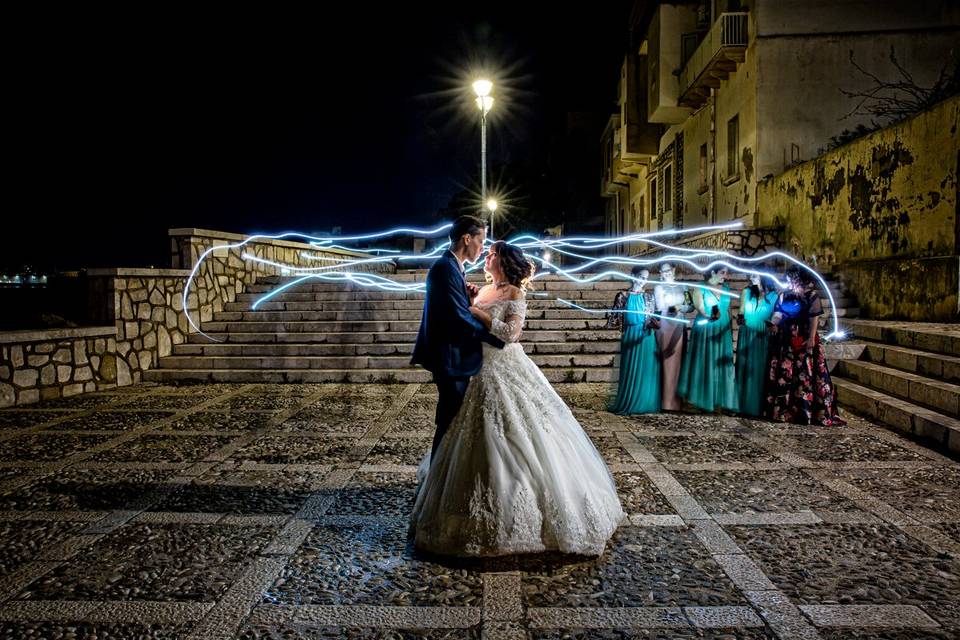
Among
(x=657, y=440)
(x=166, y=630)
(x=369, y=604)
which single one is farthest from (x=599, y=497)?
(x=657, y=440)

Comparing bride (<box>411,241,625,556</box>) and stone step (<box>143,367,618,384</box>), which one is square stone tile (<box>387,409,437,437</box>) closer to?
stone step (<box>143,367,618,384</box>)

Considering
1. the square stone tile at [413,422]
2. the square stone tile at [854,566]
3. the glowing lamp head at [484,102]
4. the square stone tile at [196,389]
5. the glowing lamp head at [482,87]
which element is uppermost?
the glowing lamp head at [482,87]

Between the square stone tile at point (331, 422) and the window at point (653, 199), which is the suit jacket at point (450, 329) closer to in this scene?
the square stone tile at point (331, 422)

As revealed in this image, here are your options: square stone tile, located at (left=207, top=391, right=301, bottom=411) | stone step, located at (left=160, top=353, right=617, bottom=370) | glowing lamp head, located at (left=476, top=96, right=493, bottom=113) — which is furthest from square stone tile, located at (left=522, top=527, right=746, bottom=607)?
glowing lamp head, located at (left=476, top=96, right=493, bottom=113)

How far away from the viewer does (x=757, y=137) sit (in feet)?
43.1

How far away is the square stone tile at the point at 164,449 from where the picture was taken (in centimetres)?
508

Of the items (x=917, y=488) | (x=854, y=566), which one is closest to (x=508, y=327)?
(x=854, y=566)

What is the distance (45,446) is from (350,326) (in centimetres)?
551

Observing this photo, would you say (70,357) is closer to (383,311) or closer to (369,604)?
(383,311)

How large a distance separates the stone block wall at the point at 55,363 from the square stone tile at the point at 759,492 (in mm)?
7948

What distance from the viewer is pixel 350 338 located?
10250 mm

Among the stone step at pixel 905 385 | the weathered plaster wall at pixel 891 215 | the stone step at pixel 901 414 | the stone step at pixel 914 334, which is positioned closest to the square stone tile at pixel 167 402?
the stone step at pixel 901 414

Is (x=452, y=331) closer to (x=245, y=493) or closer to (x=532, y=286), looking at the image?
(x=245, y=493)

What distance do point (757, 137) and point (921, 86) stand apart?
351cm
